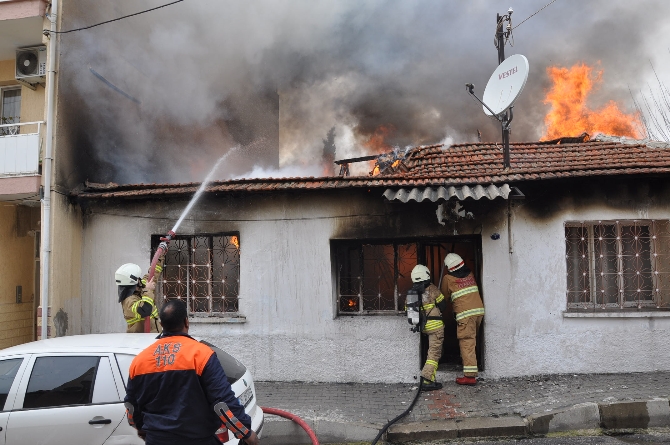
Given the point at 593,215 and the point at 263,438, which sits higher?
the point at 593,215

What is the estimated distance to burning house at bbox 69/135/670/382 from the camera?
6902 millimetres

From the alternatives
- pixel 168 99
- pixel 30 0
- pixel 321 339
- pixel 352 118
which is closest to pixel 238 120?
pixel 168 99

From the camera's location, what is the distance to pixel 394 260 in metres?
7.50

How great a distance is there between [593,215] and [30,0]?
9.66 m

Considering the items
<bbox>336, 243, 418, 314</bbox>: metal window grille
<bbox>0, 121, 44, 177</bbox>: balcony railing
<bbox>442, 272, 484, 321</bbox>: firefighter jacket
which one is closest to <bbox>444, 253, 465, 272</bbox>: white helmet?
<bbox>442, 272, 484, 321</bbox>: firefighter jacket

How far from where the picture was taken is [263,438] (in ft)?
17.6

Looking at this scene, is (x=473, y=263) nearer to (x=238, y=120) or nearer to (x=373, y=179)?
(x=373, y=179)

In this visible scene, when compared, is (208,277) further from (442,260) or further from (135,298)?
(442,260)

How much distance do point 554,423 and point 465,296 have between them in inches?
80.6

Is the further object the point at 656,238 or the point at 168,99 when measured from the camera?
the point at 168,99

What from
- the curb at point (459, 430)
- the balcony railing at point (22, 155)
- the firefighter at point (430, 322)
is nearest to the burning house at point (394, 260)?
the firefighter at point (430, 322)

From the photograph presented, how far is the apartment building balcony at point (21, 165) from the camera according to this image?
24.9ft

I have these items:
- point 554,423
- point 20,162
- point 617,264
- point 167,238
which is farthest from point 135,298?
point 617,264

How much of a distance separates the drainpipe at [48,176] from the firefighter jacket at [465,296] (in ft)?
20.0
